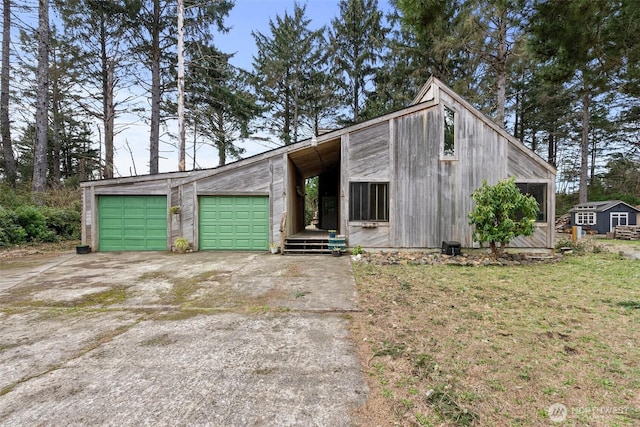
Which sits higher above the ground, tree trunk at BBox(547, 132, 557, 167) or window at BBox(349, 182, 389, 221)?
tree trunk at BBox(547, 132, 557, 167)

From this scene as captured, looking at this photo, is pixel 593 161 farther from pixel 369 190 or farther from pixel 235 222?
pixel 235 222

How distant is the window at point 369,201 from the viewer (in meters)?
8.55

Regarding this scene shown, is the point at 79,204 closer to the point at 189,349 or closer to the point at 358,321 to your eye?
the point at 189,349

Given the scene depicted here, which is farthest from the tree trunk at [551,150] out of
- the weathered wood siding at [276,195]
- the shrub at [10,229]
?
the shrub at [10,229]

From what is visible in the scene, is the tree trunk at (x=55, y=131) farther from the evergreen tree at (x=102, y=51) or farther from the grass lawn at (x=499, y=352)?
the grass lawn at (x=499, y=352)

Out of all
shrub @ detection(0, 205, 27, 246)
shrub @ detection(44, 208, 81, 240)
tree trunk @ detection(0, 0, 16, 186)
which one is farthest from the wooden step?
tree trunk @ detection(0, 0, 16, 186)

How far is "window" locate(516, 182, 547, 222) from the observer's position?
838 cm

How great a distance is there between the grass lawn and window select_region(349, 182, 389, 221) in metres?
3.70

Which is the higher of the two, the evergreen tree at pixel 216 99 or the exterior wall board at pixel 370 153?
the evergreen tree at pixel 216 99

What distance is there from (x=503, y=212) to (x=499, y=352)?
547 centimetres

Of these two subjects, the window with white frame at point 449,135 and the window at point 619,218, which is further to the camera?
the window at point 619,218

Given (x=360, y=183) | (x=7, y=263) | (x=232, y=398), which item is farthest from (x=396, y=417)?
(x=7, y=263)

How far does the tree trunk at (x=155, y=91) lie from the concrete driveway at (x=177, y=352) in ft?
27.9

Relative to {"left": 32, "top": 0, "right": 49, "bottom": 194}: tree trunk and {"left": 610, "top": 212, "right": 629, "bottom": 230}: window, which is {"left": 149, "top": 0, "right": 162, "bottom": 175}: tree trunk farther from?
{"left": 610, "top": 212, "right": 629, "bottom": 230}: window
